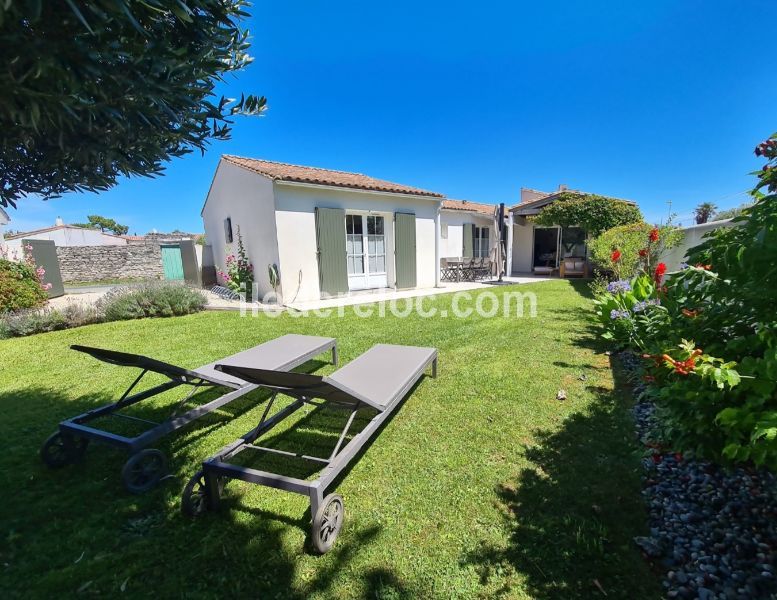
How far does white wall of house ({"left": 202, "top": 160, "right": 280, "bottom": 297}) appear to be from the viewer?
10.2 m

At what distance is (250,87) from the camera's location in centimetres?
262

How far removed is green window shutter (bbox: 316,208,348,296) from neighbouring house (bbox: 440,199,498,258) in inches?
295

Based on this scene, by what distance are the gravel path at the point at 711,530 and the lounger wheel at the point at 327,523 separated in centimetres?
188

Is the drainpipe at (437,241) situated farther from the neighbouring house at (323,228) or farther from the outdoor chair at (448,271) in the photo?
the outdoor chair at (448,271)

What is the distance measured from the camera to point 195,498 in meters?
2.40

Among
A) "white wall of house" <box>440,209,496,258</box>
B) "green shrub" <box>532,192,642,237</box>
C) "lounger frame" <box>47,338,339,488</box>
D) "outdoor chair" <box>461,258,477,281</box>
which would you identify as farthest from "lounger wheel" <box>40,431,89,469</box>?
"green shrub" <box>532,192,642,237</box>

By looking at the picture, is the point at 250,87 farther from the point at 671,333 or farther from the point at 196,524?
the point at 671,333

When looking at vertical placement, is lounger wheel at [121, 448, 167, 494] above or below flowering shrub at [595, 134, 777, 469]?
below

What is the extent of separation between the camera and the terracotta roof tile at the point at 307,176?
32.9 feet

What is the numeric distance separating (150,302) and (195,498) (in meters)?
8.10

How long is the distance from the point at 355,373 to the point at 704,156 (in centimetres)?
2135

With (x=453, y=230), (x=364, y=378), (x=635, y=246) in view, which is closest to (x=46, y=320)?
(x=364, y=378)

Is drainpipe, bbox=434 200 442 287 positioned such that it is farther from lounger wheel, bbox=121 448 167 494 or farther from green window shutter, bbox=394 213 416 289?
lounger wheel, bbox=121 448 167 494

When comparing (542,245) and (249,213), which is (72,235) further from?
(542,245)
